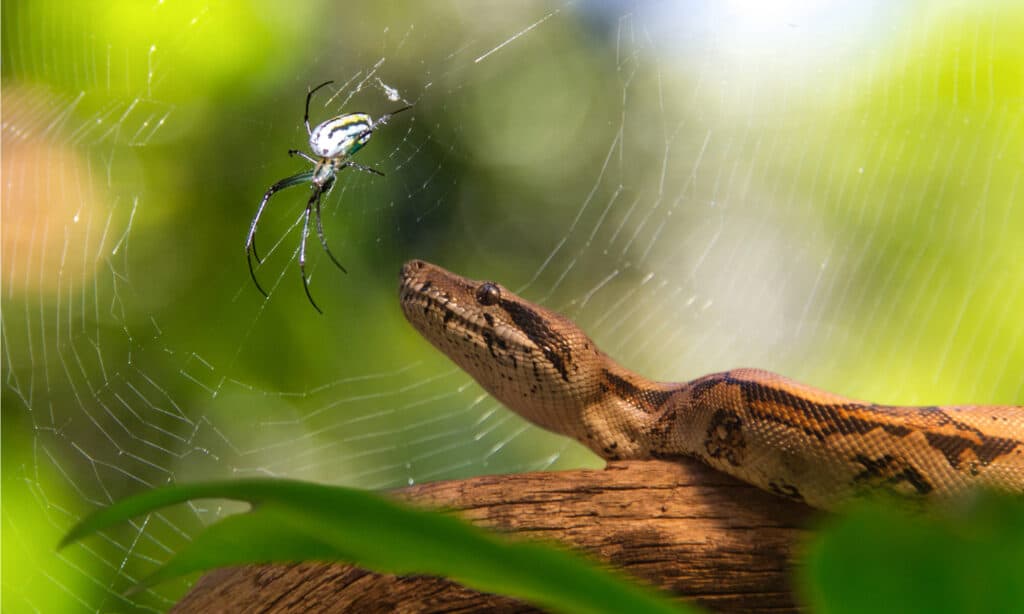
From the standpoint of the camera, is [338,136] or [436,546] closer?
[436,546]

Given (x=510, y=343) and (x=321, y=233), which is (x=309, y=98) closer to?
(x=321, y=233)

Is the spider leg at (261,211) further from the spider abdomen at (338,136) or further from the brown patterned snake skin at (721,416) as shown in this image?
the brown patterned snake skin at (721,416)

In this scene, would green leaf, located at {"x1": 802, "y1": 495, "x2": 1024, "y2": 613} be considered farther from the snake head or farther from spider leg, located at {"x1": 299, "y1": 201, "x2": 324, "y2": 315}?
spider leg, located at {"x1": 299, "y1": 201, "x2": 324, "y2": 315}

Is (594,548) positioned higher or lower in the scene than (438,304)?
lower

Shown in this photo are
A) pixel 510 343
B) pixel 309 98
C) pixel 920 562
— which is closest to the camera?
pixel 920 562

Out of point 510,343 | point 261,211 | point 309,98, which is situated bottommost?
point 510,343

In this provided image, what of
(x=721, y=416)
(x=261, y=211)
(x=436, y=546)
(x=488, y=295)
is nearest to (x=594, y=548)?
(x=721, y=416)

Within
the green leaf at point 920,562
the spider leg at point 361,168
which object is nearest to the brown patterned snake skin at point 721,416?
the spider leg at point 361,168
